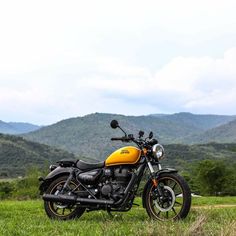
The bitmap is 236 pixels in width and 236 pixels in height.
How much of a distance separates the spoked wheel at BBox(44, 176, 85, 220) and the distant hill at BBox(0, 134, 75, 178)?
428ft

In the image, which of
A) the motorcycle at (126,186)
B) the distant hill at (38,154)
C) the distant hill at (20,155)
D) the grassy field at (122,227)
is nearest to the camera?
the grassy field at (122,227)

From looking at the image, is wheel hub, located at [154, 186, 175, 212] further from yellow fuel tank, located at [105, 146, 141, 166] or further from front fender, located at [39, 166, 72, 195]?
front fender, located at [39, 166, 72, 195]

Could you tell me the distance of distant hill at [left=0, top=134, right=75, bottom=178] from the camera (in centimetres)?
14688

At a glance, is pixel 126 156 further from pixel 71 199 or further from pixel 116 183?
pixel 71 199

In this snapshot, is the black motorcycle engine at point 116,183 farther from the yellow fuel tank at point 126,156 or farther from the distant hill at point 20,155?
the distant hill at point 20,155

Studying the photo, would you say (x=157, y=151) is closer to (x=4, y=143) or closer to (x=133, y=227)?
(x=133, y=227)

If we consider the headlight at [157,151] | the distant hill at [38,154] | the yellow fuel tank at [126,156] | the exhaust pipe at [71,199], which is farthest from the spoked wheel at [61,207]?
the distant hill at [38,154]

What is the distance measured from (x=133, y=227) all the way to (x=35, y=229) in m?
1.54

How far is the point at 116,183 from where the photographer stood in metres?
8.00

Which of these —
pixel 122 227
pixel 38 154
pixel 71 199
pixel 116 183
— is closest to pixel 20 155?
pixel 38 154

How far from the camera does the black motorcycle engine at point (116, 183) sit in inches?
311

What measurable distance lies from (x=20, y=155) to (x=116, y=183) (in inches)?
6366

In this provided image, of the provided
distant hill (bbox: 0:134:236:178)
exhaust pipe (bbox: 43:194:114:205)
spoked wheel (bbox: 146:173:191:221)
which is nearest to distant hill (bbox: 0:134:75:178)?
distant hill (bbox: 0:134:236:178)

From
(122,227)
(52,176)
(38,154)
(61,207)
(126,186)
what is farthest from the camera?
(38,154)
